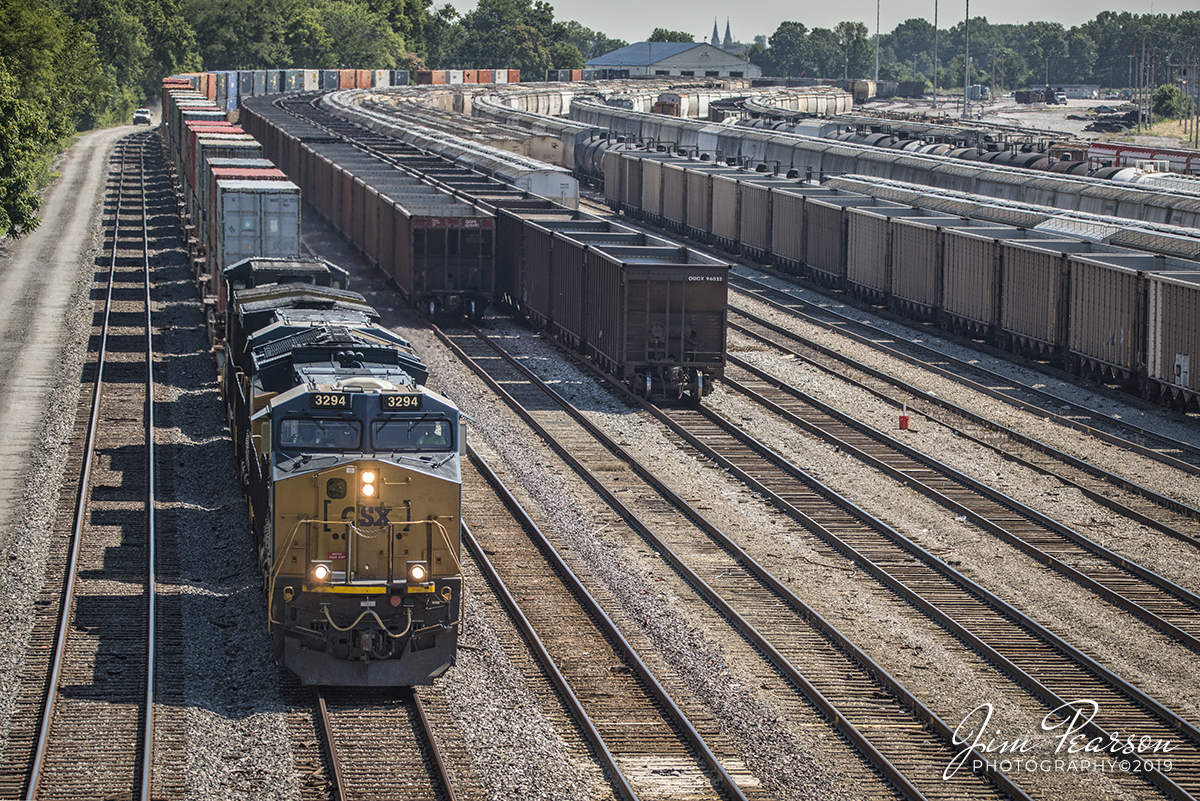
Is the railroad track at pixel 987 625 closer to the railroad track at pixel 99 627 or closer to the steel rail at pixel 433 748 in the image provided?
the steel rail at pixel 433 748

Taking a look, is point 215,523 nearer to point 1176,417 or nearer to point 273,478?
point 273,478

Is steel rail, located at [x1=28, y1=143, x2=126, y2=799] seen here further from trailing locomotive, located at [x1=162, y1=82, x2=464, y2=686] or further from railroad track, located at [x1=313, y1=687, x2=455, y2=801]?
railroad track, located at [x1=313, y1=687, x2=455, y2=801]

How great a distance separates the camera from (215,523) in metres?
22.8

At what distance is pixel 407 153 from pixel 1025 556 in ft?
158

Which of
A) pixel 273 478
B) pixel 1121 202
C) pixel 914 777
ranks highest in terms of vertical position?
pixel 1121 202

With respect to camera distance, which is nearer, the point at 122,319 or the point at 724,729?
the point at 724,729

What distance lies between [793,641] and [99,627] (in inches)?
369

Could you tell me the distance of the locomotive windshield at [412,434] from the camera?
53.7 ft

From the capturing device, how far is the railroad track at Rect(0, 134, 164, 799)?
14.4 m

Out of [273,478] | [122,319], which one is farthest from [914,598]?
[122,319]

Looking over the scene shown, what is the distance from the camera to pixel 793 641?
60.7ft

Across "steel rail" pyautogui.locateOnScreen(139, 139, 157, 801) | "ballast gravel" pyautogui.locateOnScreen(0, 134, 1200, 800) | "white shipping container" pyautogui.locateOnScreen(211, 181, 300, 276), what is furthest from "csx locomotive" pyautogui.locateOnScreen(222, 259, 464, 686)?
"white shipping container" pyautogui.locateOnScreen(211, 181, 300, 276)

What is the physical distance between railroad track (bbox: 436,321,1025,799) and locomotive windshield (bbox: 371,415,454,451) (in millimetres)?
5175

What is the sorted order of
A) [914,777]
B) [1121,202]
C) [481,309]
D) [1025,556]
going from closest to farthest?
[914,777] < [1025,556] < [481,309] < [1121,202]
